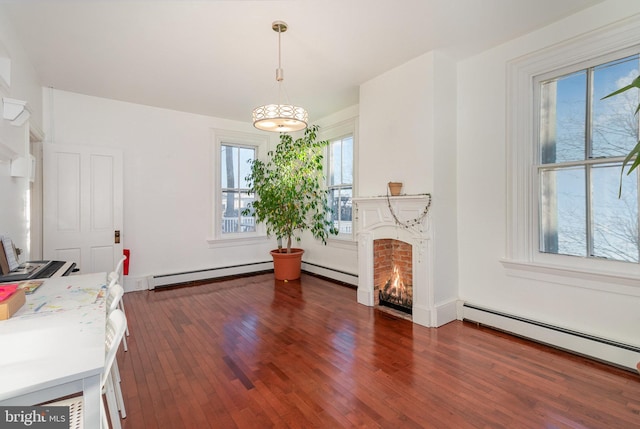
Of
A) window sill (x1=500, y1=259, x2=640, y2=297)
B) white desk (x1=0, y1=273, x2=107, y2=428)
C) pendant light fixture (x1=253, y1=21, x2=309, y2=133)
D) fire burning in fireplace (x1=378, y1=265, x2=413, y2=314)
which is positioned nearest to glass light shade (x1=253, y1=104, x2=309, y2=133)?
pendant light fixture (x1=253, y1=21, x2=309, y2=133)

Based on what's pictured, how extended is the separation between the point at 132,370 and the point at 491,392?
2.75 meters

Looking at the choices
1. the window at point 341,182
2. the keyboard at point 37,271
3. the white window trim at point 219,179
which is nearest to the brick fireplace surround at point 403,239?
the window at point 341,182

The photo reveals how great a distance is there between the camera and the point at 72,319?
1457 mm

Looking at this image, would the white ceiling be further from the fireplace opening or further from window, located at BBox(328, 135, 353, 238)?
the fireplace opening

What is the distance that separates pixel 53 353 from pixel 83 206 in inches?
155

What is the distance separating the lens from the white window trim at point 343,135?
5.01 meters

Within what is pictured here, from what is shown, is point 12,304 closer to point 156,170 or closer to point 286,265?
point 156,170

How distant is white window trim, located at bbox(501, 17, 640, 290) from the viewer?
2695mm

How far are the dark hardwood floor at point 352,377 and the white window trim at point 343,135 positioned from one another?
5.52 ft

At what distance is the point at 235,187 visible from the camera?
5809 mm

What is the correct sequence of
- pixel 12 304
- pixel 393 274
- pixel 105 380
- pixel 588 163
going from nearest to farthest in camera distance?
1. pixel 105 380
2. pixel 12 304
3. pixel 588 163
4. pixel 393 274

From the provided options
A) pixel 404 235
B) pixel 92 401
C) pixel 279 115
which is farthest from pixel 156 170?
pixel 92 401

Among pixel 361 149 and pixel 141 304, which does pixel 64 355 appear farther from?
pixel 361 149

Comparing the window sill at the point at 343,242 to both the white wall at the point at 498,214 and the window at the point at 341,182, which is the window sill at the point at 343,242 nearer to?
the window at the point at 341,182
